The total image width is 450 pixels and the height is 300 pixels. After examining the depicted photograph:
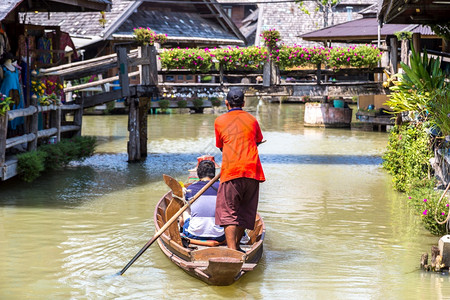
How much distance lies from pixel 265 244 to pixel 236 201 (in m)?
2.20

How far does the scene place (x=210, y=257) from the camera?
7.70 metres

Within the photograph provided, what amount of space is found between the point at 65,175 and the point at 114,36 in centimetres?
1370

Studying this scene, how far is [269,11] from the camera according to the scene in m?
43.7

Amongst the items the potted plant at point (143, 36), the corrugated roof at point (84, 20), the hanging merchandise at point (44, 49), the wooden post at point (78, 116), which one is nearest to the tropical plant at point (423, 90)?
the potted plant at point (143, 36)

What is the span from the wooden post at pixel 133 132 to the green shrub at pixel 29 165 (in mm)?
3793

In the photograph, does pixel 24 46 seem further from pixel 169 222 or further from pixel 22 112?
pixel 169 222

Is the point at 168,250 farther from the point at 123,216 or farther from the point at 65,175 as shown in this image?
the point at 65,175

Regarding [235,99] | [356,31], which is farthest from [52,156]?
[356,31]

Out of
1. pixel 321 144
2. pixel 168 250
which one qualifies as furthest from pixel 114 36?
pixel 168 250

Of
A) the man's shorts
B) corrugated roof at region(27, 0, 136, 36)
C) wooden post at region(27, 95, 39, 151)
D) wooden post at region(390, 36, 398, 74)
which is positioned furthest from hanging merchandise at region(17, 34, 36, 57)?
corrugated roof at region(27, 0, 136, 36)

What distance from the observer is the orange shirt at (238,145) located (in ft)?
25.3

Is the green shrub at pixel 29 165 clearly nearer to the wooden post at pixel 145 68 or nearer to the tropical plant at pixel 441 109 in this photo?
the wooden post at pixel 145 68

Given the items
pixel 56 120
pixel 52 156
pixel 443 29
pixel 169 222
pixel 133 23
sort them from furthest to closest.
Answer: pixel 133 23 → pixel 56 120 → pixel 52 156 → pixel 443 29 → pixel 169 222

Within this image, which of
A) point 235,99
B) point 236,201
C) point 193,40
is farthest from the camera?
point 193,40
